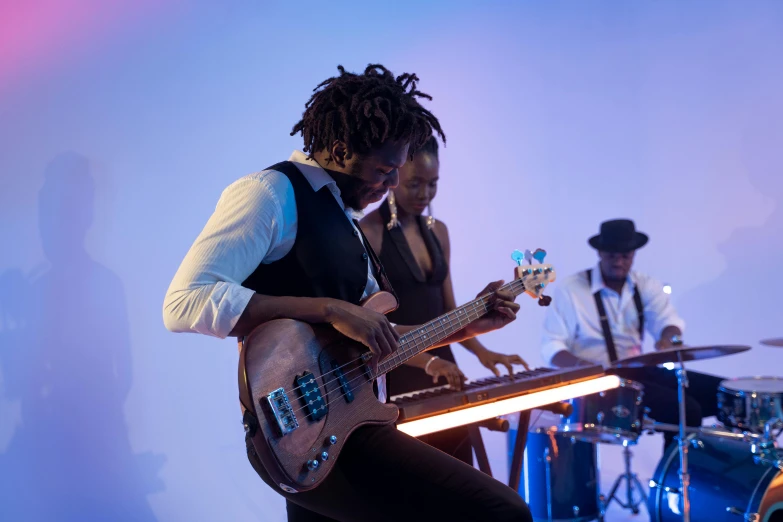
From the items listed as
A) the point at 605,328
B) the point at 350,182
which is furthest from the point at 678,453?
the point at 350,182

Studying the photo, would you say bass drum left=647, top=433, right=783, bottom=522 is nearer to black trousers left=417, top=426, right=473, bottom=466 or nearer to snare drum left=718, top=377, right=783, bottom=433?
snare drum left=718, top=377, right=783, bottom=433

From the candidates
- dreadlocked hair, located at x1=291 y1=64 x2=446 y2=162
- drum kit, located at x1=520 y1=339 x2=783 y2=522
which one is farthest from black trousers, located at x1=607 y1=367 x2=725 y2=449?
dreadlocked hair, located at x1=291 y1=64 x2=446 y2=162

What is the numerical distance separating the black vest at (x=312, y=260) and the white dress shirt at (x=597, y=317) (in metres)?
3.48

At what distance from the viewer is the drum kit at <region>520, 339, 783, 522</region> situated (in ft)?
13.2

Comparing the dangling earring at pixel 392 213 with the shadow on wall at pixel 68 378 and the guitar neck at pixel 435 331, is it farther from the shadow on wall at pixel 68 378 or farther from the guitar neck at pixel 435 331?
the shadow on wall at pixel 68 378

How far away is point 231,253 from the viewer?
1.90m

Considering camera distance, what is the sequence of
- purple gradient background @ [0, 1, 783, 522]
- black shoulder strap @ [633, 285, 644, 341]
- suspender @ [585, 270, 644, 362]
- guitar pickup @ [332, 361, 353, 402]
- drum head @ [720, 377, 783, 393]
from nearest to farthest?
guitar pickup @ [332, 361, 353, 402] < purple gradient background @ [0, 1, 783, 522] < drum head @ [720, 377, 783, 393] < suspender @ [585, 270, 644, 362] < black shoulder strap @ [633, 285, 644, 341]

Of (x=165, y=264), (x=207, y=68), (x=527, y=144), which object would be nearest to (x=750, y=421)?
(x=527, y=144)

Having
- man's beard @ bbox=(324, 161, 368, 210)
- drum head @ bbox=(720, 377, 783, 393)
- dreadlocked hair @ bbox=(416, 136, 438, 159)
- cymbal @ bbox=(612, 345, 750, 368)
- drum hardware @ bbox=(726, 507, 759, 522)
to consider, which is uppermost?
dreadlocked hair @ bbox=(416, 136, 438, 159)

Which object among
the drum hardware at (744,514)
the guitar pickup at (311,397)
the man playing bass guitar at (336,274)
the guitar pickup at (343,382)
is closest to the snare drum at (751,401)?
the drum hardware at (744,514)

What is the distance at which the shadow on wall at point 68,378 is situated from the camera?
3701 millimetres

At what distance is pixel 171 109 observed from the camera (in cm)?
419

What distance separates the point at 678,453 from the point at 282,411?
332 centimetres

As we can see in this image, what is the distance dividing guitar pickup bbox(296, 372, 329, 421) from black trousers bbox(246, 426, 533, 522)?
13 cm
